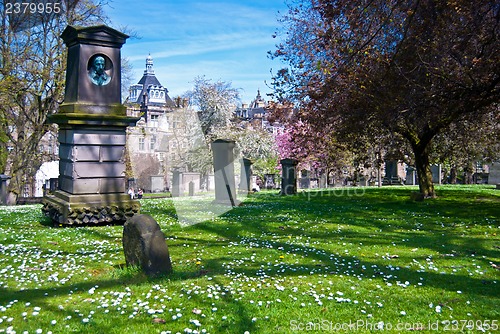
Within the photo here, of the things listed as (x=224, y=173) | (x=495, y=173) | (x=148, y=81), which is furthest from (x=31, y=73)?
(x=148, y=81)

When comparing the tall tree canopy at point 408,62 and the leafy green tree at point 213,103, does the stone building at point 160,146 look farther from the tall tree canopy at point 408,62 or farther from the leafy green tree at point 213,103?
the tall tree canopy at point 408,62

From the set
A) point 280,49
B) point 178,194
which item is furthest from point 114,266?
point 178,194

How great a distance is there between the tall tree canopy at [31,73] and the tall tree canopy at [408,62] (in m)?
14.0

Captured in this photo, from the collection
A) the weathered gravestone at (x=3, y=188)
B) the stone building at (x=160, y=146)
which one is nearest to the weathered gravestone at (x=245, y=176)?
the weathered gravestone at (x=3, y=188)

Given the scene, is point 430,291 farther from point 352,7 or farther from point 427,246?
point 352,7

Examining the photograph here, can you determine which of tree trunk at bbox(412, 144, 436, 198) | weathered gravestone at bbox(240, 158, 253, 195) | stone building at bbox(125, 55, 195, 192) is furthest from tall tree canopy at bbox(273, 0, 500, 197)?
stone building at bbox(125, 55, 195, 192)

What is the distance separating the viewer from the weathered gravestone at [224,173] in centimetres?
1752

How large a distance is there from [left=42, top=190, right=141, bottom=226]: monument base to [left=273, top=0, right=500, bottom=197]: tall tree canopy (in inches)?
245

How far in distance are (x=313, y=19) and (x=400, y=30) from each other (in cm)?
822

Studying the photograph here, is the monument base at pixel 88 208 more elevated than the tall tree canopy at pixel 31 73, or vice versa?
the tall tree canopy at pixel 31 73

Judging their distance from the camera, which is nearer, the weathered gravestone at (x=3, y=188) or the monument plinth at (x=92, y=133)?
the monument plinth at (x=92, y=133)

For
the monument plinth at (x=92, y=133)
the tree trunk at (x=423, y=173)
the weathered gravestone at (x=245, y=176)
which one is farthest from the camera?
the weathered gravestone at (x=245, y=176)

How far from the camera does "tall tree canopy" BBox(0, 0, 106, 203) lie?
74.0ft

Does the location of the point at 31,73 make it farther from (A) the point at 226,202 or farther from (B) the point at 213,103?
(B) the point at 213,103
